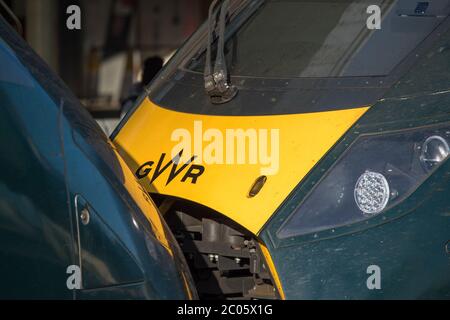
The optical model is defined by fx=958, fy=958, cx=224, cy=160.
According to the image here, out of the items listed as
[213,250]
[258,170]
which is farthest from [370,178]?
[213,250]

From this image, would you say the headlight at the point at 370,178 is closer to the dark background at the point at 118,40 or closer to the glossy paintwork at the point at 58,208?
the glossy paintwork at the point at 58,208

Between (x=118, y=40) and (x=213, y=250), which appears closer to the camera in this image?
(x=213, y=250)

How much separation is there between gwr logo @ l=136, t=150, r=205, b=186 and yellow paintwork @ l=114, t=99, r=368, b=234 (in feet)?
0.08

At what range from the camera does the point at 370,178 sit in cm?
394

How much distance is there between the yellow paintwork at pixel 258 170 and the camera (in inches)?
157

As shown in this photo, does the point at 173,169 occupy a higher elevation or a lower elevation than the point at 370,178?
higher

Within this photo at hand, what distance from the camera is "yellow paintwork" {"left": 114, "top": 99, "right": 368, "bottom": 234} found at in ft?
13.1

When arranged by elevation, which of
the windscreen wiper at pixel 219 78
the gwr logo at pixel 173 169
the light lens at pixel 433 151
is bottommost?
the light lens at pixel 433 151

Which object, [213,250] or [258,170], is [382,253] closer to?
[258,170]

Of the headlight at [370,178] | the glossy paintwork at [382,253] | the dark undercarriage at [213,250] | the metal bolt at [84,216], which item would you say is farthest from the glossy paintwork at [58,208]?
the dark undercarriage at [213,250]

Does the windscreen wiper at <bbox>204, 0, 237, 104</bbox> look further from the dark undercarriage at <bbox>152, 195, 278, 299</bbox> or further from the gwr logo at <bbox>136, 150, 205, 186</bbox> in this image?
the dark undercarriage at <bbox>152, 195, 278, 299</bbox>

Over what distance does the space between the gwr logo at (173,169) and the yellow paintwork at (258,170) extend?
0.08 feet

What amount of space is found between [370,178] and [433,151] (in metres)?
0.28
